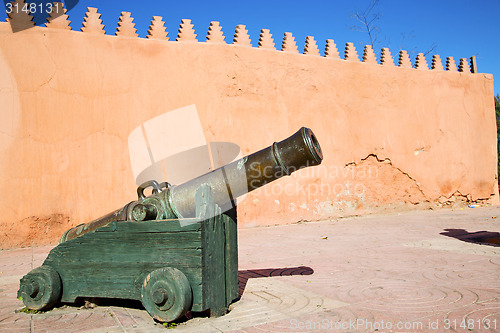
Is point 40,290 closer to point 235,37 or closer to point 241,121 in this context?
point 241,121

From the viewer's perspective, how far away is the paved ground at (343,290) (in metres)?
2.87

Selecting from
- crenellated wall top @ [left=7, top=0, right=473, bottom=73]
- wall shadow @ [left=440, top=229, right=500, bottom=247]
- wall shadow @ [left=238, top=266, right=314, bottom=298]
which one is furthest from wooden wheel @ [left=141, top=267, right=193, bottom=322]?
crenellated wall top @ [left=7, top=0, right=473, bottom=73]

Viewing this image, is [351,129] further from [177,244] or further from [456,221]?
[177,244]

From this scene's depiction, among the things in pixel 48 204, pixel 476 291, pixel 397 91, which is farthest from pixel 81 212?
pixel 397 91

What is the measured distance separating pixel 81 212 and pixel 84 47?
320 cm

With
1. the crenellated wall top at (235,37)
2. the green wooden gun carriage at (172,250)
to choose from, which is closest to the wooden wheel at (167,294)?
the green wooden gun carriage at (172,250)

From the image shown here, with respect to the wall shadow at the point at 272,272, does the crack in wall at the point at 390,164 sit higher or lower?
higher

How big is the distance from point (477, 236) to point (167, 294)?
5.71 meters

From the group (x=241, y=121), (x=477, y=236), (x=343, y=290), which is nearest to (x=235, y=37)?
(x=241, y=121)

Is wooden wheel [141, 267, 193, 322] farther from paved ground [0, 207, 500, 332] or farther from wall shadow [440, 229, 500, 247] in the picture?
wall shadow [440, 229, 500, 247]

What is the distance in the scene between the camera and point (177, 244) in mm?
3080

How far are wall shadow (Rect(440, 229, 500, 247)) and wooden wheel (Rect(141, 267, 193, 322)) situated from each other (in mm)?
4927

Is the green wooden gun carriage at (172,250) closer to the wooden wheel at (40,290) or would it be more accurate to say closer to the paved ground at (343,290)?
the wooden wheel at (40,290)

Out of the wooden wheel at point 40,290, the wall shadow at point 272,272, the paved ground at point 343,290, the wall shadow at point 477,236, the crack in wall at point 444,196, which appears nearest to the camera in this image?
the paved ground at point 343,290
